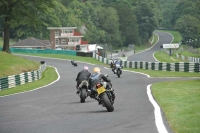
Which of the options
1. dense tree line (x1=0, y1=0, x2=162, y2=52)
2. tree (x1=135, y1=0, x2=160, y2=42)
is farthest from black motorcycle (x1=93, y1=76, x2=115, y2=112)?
tree (x1=135, y1=0, x2=160, y2=42)

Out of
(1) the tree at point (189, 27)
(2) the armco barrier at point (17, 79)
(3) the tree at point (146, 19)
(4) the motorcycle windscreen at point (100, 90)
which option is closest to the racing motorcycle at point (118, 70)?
(2) the armco barrier at point (17, 79)

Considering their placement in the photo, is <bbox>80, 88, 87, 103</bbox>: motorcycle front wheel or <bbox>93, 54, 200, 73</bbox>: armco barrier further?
<bbox>93, 54, 200, 73</bbox>: armco barrier

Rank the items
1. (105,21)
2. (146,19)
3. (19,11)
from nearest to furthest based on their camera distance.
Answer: (19,11) → (105,21) → (146,19)

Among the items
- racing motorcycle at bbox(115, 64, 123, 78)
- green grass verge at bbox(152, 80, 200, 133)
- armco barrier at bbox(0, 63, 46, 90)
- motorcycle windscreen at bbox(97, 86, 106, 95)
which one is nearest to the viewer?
green grass verge at bbox(152, 80, 200, 133)

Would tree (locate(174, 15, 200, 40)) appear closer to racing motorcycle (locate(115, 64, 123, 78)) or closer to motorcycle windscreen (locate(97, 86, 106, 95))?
racing motorcycle (locate(115, 64, 123, 78))

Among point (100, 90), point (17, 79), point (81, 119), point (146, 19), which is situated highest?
point (146, 19)

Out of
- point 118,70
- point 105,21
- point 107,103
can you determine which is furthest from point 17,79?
point 105,21

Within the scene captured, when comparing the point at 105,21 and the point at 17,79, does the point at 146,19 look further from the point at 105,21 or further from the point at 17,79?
the point at 17,79

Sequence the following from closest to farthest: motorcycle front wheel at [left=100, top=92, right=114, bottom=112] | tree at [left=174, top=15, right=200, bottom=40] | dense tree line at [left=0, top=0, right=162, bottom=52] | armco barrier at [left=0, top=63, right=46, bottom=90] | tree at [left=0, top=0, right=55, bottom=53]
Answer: motorcycle front wheel at [left=100, top=92, right=114, bottom=112] < armco barrier at [left=0, top=63, right=46, bottom=90] < tree at [left=0, top=0, right=55, bottom=53] < dense tree line at [left=0, top=0, right=162, bottom=52] < tree at [left=174, top=15, right=200, bottom=40]

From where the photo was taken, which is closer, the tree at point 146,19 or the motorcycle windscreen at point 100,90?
the motorcycle windscreen at point 100,90

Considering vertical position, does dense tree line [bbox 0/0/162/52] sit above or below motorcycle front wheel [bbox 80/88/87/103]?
above

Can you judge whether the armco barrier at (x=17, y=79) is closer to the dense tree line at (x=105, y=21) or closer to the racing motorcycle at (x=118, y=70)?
the racing motorcycle at (x=118, y=70)

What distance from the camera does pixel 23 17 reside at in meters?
56.5

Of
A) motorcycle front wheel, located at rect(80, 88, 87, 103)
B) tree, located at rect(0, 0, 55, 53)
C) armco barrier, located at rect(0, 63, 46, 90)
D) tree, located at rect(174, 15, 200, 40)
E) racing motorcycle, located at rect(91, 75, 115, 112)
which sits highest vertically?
tree, located at rect(174, 15, 200, 40)
